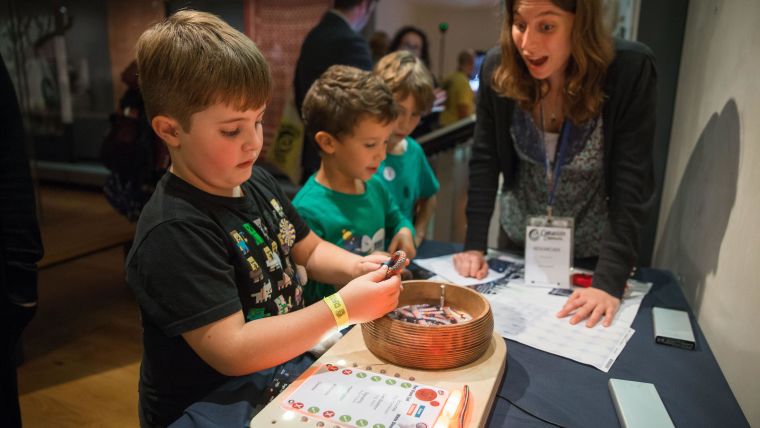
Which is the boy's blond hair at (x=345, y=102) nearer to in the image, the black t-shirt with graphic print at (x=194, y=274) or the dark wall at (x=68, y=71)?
the black t-shirt with graphic print at (x=194, y=274)

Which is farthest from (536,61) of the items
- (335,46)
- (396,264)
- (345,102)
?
(335,46)

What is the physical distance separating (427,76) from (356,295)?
127 cm

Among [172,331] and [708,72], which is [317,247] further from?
[708,72]

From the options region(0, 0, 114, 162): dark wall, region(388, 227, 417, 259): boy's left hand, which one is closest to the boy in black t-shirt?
region(388, 227, 417, 259): boy's left hand

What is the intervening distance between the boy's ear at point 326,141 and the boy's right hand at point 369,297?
1.96 feet

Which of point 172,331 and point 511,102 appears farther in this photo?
point 511,102

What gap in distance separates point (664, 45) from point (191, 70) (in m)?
1.91

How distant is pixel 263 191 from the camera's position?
117cm

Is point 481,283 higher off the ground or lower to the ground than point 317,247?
lower

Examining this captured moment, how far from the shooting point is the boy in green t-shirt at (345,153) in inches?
57.4

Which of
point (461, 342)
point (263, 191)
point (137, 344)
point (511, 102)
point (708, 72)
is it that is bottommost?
point (137, 344)

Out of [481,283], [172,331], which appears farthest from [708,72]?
[172,331]

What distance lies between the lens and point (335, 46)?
2.53 metres

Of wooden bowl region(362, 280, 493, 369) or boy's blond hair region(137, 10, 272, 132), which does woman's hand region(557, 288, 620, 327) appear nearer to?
wooden bowl region(362, 280, 493, 369)
